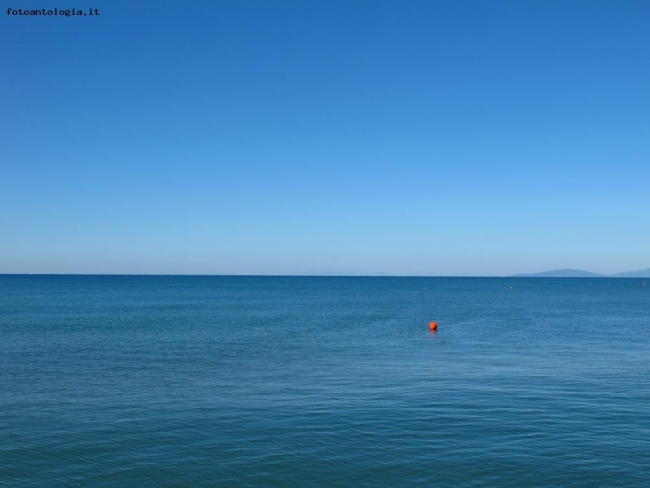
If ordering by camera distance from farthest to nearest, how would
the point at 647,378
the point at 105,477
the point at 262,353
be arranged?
1. the point at 262,353
2. the point at 647,378
3. the point at 105,477

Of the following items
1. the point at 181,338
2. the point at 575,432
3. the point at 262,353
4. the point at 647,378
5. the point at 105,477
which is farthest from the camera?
the point at 181,338

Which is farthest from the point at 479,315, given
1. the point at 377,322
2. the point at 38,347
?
the point at 38,347

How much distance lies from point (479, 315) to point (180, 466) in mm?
92833

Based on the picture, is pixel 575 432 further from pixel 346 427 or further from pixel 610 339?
pixel 610 339

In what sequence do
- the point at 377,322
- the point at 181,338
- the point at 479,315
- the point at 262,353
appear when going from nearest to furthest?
1. the point at 262,353
2. the point at 181,338
3. the point at 377,322
4. the point at 479,315

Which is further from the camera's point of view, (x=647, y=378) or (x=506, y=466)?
(x=647, y=378)

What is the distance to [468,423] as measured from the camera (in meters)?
32.5

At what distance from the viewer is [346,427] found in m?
31.7

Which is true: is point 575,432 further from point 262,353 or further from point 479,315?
point 479,315

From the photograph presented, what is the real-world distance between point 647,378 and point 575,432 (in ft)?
61.3

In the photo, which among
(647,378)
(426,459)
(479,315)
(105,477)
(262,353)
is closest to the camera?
(105,477)

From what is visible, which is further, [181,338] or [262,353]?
[181,338]

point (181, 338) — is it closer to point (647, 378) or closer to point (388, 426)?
point (388, 426)

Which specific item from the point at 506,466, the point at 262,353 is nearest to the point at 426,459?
the point at 506,466
